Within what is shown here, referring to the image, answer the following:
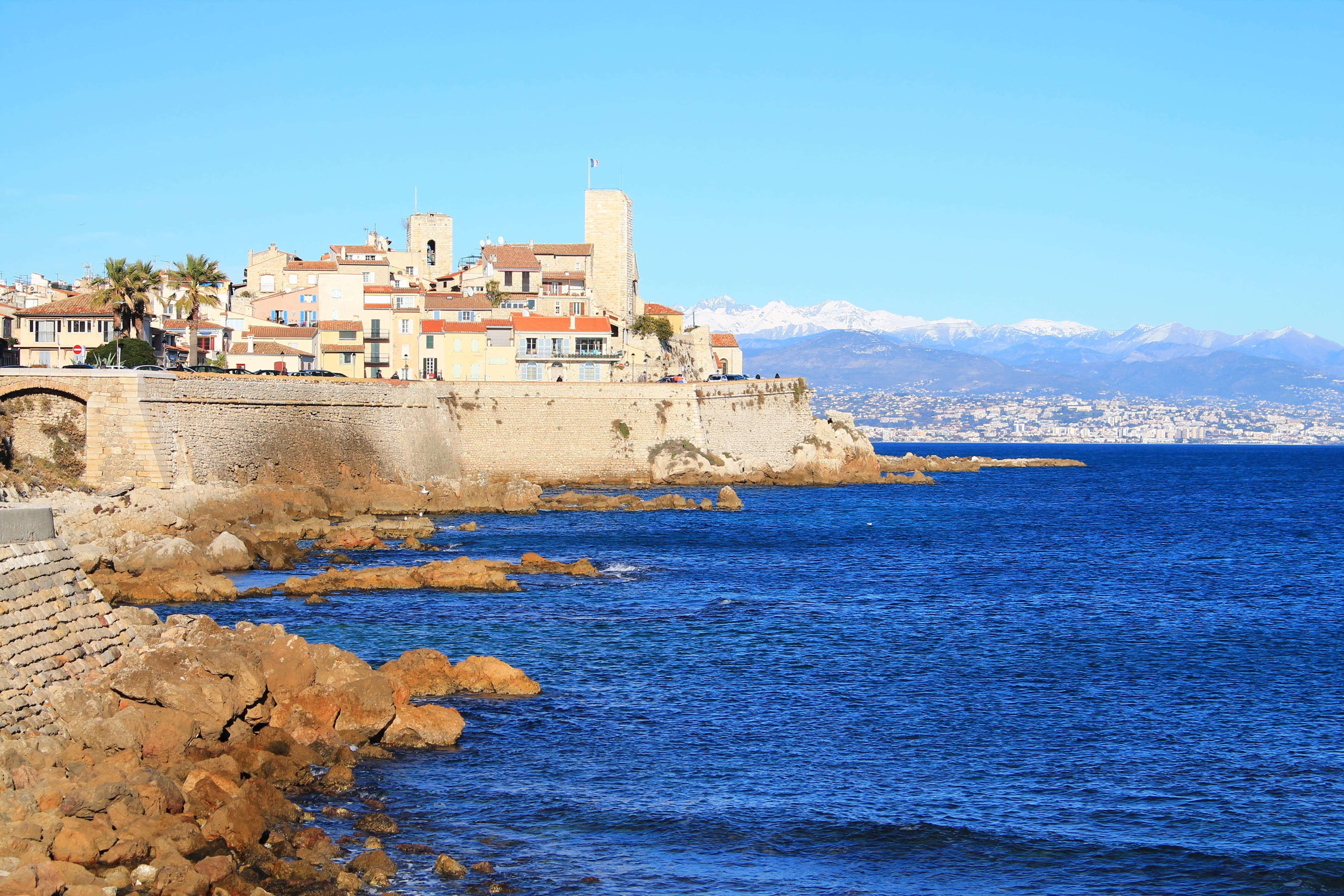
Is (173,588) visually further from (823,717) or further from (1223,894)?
(1223,894)

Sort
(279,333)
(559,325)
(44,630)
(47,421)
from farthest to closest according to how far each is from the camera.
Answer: (559,325) < (279,333) < (47,421) < (44,630)

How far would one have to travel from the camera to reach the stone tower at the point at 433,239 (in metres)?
106

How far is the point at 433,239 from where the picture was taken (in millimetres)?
106750

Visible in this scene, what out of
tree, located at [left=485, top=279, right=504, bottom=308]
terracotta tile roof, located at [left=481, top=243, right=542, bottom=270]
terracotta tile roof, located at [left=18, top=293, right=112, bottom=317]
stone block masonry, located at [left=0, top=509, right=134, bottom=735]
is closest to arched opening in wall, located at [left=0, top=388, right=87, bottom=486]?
terracotta tile roof, located at [left=18, top=293, right=112, bottom=317]

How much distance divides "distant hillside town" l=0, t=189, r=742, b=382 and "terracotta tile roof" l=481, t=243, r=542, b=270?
0.15 meters

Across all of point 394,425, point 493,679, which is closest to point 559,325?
point 394,425

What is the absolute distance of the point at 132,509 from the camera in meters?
40.8

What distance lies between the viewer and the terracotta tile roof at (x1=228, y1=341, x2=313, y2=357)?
70125 millimetres

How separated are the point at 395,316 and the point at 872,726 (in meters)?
59.1

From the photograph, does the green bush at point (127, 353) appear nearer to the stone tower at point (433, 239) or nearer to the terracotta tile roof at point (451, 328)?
the terracotta tile roof at point (451, 328)

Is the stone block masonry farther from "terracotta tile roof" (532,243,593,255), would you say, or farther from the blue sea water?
"terracotta tile roof" (532,243,593,255)

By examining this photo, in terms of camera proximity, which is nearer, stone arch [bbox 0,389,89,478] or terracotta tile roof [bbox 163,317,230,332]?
stone arch [bbox 0,389,89,478]

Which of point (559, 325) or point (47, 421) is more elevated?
point (559, 325)

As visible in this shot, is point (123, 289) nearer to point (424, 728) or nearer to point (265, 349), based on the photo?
point (265, 349)
